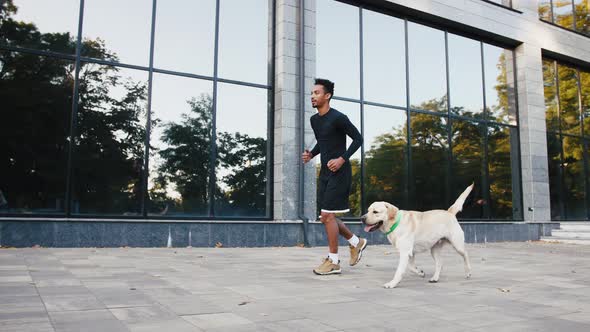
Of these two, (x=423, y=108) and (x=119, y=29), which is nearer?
(x=119, y=29)

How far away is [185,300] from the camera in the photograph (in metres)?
3.63

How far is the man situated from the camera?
5.39m

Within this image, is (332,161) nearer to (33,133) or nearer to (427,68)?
(33,133)

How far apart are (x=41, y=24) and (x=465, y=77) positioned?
1158cm

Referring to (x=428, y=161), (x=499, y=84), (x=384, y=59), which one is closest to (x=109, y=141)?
(x=384, y=59)

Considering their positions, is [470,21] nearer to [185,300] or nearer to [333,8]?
[333,8]

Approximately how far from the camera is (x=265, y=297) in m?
3.83

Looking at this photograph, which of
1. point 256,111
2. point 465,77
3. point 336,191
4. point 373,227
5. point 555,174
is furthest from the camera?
point 555,174

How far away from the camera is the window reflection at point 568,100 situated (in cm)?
1661

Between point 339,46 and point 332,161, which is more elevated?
point 339,46

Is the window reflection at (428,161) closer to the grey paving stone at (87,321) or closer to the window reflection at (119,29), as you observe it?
the window reflection at (119,29)

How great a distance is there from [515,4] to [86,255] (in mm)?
15243

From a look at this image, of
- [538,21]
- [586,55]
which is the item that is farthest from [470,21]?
[586,55]

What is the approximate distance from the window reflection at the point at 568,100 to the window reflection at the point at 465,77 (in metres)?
4.41
